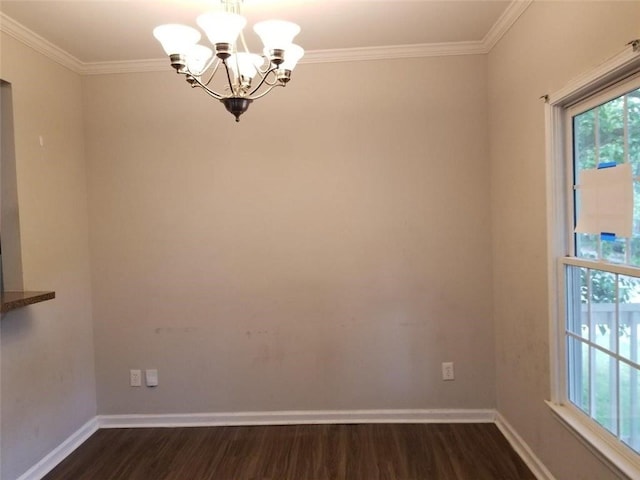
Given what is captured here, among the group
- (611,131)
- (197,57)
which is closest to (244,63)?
(197,57)

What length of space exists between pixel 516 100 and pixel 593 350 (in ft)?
4.65

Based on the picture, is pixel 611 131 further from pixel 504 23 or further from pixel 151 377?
pixel 151 377

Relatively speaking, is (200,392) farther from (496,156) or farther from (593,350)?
(496,156)

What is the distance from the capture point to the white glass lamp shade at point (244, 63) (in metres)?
1.64

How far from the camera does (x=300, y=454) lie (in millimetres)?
2426

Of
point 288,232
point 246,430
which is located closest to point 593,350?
point 288,232

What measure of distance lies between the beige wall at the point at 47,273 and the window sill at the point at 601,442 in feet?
9.45

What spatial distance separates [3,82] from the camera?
2174mm

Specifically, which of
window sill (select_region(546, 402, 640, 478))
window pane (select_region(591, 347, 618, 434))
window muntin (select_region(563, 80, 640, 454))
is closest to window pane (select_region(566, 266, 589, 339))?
window muntin (select_region(563, 80, 640, 454))

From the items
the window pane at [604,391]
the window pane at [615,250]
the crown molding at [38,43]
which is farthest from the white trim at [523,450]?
the crown molding at [38,43]

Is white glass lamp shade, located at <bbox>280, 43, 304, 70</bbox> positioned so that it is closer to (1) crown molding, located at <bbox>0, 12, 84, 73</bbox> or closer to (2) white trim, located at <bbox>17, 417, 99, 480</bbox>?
(1) crown molding, located at <bbox>0, 12, 84, 73</bbox>

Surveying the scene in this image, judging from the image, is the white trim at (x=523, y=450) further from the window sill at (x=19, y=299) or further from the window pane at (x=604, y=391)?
the window sill at (x=19, y=299)

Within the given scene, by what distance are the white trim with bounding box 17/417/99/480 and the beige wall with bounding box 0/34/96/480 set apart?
0.12 ft

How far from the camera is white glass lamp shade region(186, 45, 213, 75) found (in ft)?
5.16
